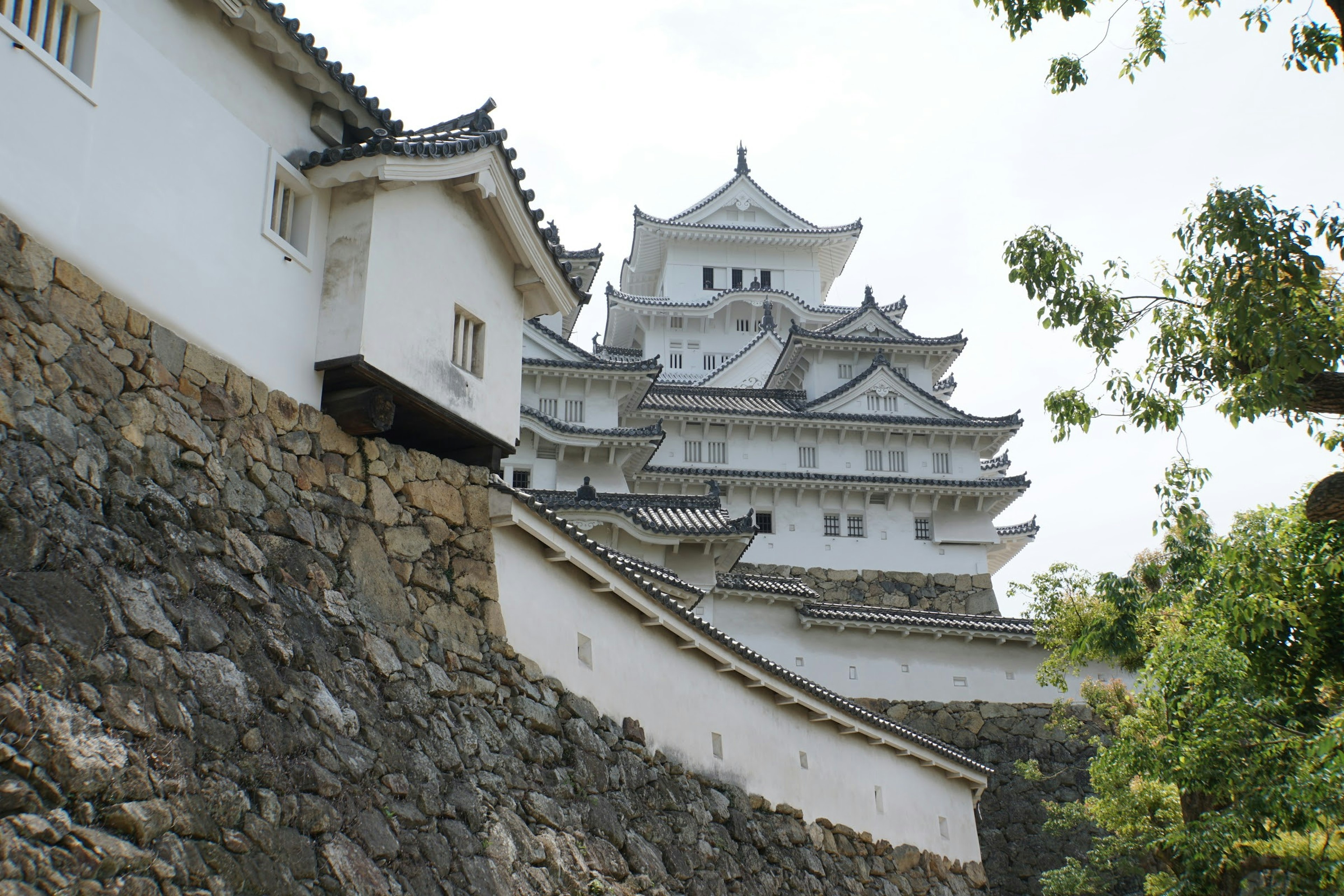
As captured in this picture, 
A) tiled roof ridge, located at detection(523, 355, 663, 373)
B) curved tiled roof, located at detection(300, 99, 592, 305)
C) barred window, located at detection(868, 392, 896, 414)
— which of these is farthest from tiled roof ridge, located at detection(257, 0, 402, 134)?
barred window, located at detection(868, 392, 896, 414)

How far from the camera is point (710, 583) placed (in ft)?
75.0

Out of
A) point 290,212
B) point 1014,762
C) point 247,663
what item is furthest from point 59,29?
point 1014,762

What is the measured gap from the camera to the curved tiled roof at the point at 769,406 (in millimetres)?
33750

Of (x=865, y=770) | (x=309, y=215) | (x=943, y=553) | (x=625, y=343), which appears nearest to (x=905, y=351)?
(x=943, y=553)

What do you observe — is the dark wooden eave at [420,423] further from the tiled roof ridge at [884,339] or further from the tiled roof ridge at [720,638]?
the tiled roof ridge at [884,339]

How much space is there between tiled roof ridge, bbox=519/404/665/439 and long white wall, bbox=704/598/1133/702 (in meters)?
5.26

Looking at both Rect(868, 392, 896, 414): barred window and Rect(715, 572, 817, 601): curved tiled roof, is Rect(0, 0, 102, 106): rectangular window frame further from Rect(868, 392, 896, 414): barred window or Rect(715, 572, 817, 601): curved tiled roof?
Rect(868, 392, 896, 414): barred window

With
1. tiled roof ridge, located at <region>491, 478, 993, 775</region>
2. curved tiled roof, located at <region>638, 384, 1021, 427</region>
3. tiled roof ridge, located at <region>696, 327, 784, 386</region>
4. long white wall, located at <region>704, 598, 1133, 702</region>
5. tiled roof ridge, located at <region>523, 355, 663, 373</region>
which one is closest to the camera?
tiled roof ridge, located at <region>491, 478, 993, 775</region>

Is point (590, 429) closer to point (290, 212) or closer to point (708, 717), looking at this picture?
point (708, 717)

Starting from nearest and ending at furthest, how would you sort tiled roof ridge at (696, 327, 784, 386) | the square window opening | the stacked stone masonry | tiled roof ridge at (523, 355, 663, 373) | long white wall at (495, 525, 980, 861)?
the stacked stone masonry → the square window opening → long white wall at (495, 525, 980, 861) → tiled roof ridge at (523, 355, 663, 373) → tiled roof ridge at (696, 327, 784, 386)

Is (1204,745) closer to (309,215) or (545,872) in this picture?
(545,872)

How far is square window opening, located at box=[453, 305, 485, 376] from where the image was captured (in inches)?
464

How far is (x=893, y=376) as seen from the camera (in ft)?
116

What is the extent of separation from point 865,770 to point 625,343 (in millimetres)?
30881
